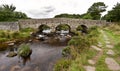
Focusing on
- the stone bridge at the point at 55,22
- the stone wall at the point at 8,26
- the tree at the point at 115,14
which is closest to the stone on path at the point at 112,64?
the stone wall at the point at 8,26

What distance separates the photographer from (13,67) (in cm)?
1705

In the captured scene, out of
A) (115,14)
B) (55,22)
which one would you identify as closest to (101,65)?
(55,22)

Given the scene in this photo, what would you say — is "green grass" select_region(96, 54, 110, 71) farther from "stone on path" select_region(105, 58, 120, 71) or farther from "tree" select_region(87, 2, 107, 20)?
"tree" select_region(87, 2, 107, 20)

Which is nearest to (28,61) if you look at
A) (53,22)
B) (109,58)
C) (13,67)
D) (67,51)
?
(13,67)

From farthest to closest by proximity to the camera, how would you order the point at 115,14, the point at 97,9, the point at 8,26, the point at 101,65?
1. the point at 97,9
2. the point at 115,14
3. the point at 8,26
4. the point at 101,65

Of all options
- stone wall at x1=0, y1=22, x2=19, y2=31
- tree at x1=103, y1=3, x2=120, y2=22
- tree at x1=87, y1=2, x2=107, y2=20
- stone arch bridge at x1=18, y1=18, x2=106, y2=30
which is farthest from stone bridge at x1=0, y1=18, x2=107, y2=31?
tree at x1=87, y1=2, x2=107, y2=20

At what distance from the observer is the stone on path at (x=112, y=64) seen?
11.5 m

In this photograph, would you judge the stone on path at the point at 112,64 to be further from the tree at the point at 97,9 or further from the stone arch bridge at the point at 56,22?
the tree at the point at 97,9

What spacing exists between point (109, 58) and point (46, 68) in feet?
21.1

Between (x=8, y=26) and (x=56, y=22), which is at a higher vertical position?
(x=56, y=22)

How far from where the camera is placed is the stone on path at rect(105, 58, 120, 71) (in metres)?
11.5

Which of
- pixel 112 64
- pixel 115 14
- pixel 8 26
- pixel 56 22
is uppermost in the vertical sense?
pixel 115 14

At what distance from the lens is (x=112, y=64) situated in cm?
1235

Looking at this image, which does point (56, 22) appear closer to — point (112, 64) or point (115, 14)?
point (115, 14)
